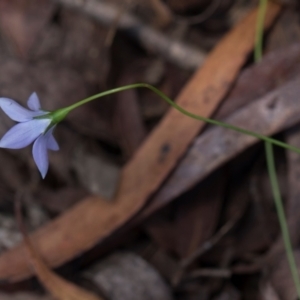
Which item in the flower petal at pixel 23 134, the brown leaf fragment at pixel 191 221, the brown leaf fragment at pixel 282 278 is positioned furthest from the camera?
the brown leaf fragment at pixel 191 221

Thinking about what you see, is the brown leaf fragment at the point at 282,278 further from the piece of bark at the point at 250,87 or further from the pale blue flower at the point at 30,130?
the pale blue flower at the point at 30,130

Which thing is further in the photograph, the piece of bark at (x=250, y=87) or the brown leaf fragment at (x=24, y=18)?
the brown leaf fragment at (x=24, y=18)

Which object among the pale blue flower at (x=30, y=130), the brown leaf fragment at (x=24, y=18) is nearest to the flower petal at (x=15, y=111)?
the pale blue flower at (x=30, y=130)

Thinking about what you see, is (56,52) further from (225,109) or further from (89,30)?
(225,109)

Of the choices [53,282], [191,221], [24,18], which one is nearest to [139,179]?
[191,221]

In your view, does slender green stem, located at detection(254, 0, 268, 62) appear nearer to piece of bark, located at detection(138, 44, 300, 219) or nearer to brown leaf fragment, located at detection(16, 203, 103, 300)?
piece of bark, located at detection(138, 44, 300, 219)

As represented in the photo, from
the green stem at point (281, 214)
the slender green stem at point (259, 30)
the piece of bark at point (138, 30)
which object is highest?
the slender green stem at point (259, 30)
